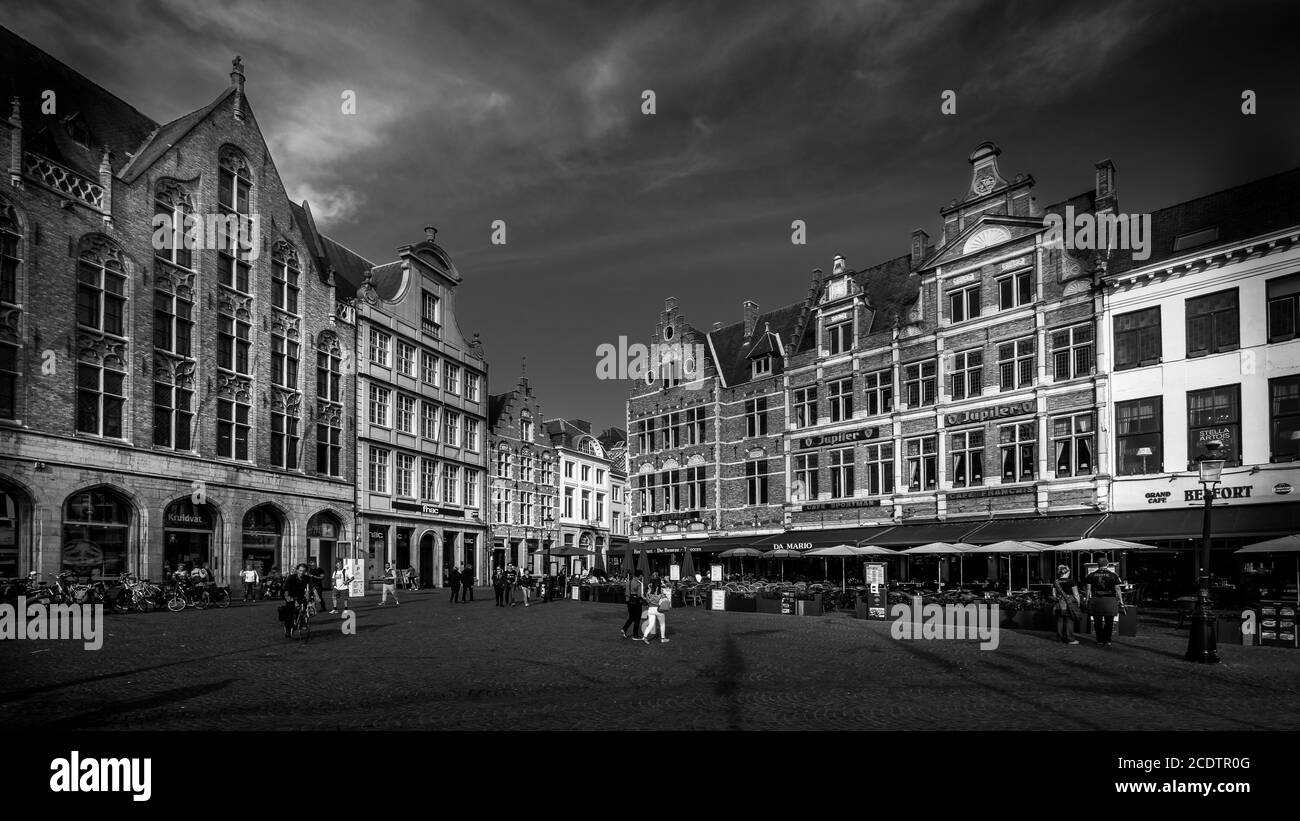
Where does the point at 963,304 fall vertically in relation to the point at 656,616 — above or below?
above

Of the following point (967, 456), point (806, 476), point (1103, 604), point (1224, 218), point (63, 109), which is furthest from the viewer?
point (806, 476)

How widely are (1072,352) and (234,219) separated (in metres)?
32.2

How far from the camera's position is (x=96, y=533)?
94.9ft

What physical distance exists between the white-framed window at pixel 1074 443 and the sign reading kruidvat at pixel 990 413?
1.16 m

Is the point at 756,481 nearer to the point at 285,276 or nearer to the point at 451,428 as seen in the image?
the point at 451,428

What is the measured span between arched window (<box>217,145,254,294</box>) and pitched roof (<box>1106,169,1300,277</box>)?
1289 inches

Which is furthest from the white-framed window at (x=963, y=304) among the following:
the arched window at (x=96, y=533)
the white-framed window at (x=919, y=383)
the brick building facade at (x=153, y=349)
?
the arched window at (x=96, y=533)

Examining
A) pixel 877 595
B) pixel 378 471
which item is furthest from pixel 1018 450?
pixel 378 471

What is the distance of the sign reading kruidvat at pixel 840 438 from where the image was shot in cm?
3784

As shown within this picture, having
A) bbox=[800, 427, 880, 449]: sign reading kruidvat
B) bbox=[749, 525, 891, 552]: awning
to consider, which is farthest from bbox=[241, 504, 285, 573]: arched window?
bbox=[800, 427, 880, 449]: sign reading kruidvat

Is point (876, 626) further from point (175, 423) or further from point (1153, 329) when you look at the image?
point (175, 423)

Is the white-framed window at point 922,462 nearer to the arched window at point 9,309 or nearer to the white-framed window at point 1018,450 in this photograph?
the white-framed window at point 1018,450
